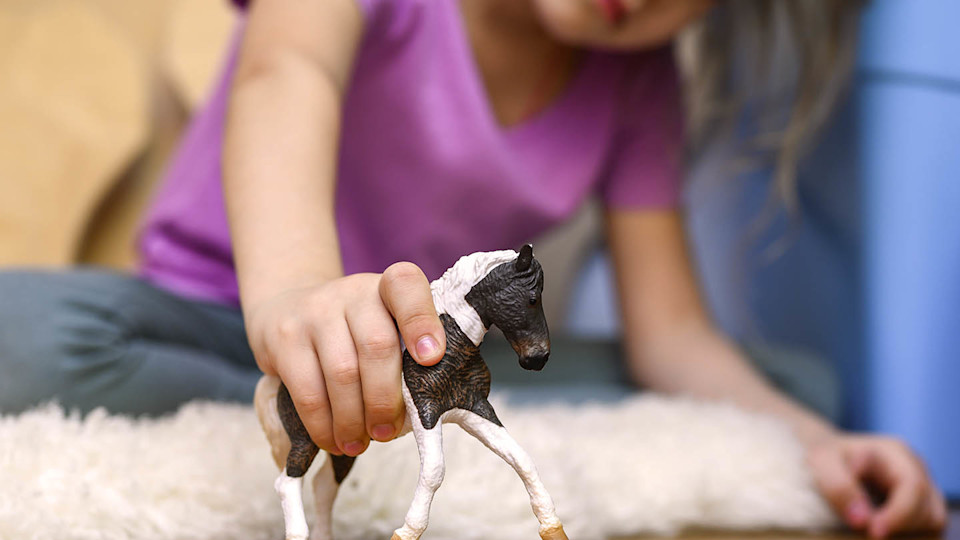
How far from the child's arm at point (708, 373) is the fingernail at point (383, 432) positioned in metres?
0.49

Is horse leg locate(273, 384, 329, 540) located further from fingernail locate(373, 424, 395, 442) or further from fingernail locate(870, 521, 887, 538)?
fingernail locate(870, 521, 887, 538)

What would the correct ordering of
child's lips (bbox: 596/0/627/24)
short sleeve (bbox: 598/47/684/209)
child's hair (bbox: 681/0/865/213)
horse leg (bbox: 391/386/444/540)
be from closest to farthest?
horse leg (bbox: 391/386/444/540)
child's lips (bbox: 596/0/627/24)
child's hair (bbox: 681/0/865/213)
short sleeve (bbox: 598/47/684/209)

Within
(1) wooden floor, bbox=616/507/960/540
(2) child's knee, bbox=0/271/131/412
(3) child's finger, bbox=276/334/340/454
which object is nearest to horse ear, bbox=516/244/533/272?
(3) child's finger, bbox=276/334/340/454

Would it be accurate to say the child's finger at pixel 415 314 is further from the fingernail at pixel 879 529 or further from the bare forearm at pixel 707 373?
the bare forearm at pixel 707 373

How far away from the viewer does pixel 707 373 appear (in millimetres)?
995

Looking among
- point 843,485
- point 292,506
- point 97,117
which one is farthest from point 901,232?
point 97,117

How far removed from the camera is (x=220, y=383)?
0.80m

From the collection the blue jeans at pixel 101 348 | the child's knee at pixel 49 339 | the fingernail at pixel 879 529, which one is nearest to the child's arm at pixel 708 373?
the fingernail at pixel 879 529

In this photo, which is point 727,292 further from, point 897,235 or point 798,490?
point 798,490

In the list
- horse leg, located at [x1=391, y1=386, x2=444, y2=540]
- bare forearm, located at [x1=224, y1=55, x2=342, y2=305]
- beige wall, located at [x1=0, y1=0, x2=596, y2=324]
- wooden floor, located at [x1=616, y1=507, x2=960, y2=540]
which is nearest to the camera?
horse leg, located at [x1=391, y1=386, x2=444, y2=540]

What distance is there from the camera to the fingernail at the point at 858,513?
684mm

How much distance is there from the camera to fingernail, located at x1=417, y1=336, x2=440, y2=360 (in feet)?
1.18

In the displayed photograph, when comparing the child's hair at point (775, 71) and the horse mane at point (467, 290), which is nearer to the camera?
Answer: the horse mane at point (467, 290)

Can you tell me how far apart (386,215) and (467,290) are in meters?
0.55
